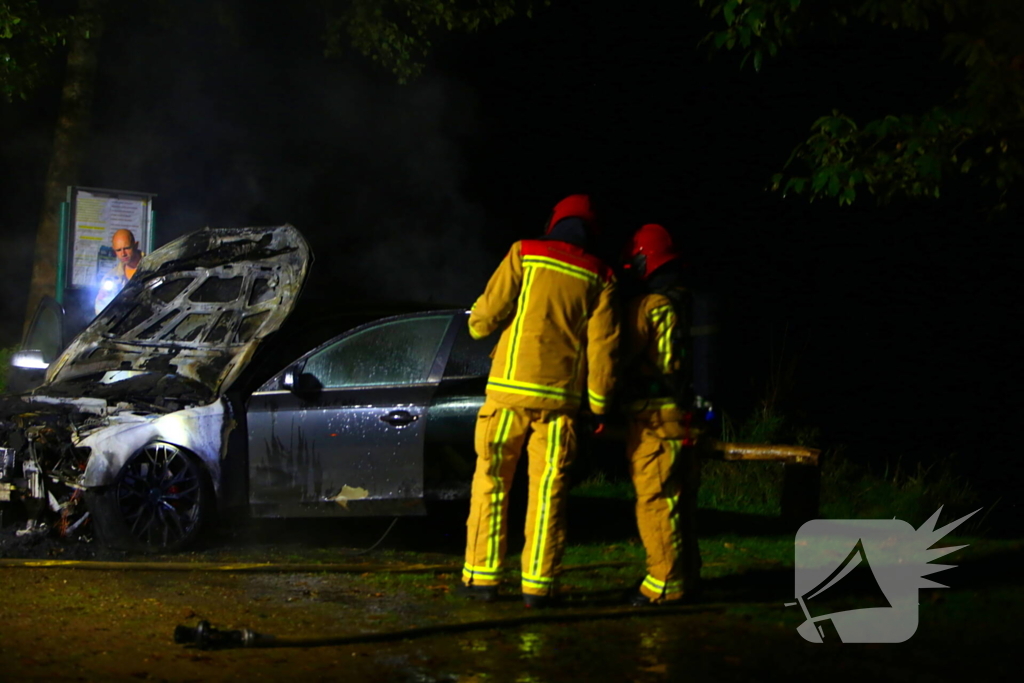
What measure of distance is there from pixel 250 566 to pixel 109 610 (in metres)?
1.07

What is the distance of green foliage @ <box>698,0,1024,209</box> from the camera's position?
7.38m

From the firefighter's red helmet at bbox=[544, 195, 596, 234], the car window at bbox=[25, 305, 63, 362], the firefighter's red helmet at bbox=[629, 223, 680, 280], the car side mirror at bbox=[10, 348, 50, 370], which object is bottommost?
the car side mirror at bbox=[10, 348, 50, 370]

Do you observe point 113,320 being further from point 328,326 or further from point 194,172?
point 194,172

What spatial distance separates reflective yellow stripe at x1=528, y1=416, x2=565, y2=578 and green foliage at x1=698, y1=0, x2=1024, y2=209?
322cm

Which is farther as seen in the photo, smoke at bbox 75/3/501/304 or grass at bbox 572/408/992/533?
smoke at bbox 75/3/501/304

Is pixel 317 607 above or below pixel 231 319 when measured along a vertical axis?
below

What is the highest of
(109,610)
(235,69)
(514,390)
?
(235,69)

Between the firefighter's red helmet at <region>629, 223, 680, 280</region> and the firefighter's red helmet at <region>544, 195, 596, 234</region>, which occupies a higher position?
the firefighter's red helmet at <region>544, 195, 596, 234</region>

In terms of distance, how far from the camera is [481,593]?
19.8 ft

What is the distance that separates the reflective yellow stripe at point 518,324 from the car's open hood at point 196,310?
222 cm

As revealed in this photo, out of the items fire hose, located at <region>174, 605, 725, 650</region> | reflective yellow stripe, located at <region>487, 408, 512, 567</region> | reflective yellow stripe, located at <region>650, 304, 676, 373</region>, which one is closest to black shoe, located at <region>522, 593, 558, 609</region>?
fire hose, located at <region>174, 605, 725, 650</region>

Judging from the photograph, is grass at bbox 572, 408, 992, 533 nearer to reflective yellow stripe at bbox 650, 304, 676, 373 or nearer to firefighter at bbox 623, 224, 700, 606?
firefighter at bbox 623, 224, 700, 606

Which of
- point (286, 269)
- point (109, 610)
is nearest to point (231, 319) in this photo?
point (286, 269)

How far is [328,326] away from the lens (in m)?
7.84
